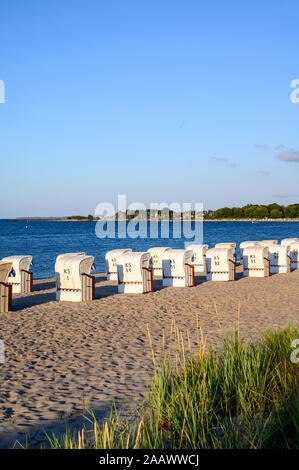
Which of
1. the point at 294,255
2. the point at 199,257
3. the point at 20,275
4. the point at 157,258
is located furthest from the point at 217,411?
the point at 294,255

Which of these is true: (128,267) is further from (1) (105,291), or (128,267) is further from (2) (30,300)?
(2) (30,300)

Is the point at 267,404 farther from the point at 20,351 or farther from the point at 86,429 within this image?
the point at 20,351

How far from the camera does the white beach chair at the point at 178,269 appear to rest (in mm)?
18406

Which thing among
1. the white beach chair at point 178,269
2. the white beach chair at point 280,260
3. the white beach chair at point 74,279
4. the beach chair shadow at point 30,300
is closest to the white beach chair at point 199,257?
the white beach chair at point 280,260

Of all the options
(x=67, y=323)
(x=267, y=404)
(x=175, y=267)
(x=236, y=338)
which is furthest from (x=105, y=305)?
(x=267, y=404)

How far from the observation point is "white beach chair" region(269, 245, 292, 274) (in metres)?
23.7

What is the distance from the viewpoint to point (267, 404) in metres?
5.20

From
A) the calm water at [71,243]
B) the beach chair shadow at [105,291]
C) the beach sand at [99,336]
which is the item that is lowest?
the calm water at [71,243]

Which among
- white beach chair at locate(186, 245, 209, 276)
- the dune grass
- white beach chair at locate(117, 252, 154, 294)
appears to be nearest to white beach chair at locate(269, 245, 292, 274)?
white beach chair at locate(186, 245, 209, 276)

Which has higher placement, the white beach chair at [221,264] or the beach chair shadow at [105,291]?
the white beach chair at [221,264]

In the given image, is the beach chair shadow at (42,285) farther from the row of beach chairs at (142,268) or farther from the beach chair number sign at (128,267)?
the beach chair number sign at (128,267)

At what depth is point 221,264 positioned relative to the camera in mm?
20422

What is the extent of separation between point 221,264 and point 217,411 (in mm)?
15415

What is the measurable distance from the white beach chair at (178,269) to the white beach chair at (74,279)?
417 centimetres
